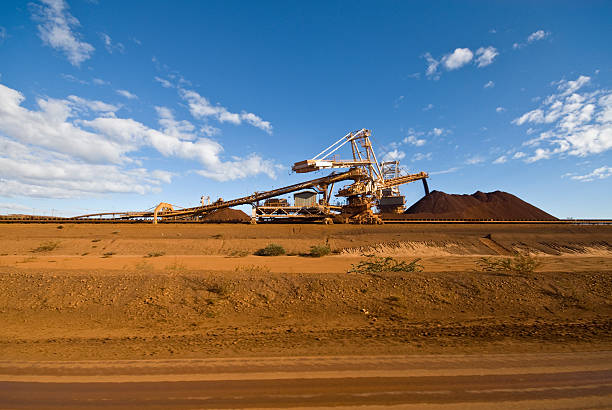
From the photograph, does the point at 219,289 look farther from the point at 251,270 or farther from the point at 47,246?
the point at 47,246

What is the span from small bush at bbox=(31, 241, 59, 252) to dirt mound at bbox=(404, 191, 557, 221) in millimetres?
49631

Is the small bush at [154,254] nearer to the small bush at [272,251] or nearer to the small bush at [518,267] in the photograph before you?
the small bush at [272,251]

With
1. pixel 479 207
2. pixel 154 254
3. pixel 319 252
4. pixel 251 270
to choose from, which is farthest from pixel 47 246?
pixel 479 207

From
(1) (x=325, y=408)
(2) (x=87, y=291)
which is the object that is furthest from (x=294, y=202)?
(1) (x=325, y=408)

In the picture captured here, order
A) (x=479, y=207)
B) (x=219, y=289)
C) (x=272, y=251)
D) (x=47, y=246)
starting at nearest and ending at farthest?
Answer: 1. (x=219, y=289)
2. (x=272, y=251)
3. (x=47, y=246)
4. (x=479, y=207)

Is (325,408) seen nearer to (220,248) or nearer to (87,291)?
(87,291)

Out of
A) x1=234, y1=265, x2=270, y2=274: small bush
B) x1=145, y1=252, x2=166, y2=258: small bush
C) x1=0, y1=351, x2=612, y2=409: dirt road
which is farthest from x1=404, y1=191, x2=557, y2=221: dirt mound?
x1=0, y1=351, x2=612, y2=409: dirt road

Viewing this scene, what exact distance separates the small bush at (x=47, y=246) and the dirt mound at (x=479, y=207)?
49631 mm

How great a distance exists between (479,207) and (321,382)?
62.9 metres

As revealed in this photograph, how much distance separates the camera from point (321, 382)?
4.32 meters

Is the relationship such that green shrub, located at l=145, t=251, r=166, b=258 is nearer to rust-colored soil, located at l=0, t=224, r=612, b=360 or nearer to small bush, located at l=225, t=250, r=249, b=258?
small bush, located at l=225, t=250, r=249, b=258

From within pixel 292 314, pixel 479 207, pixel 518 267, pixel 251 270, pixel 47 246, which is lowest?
pixel 292 314

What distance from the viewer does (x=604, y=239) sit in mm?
27125

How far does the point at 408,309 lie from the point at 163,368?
6.81m
